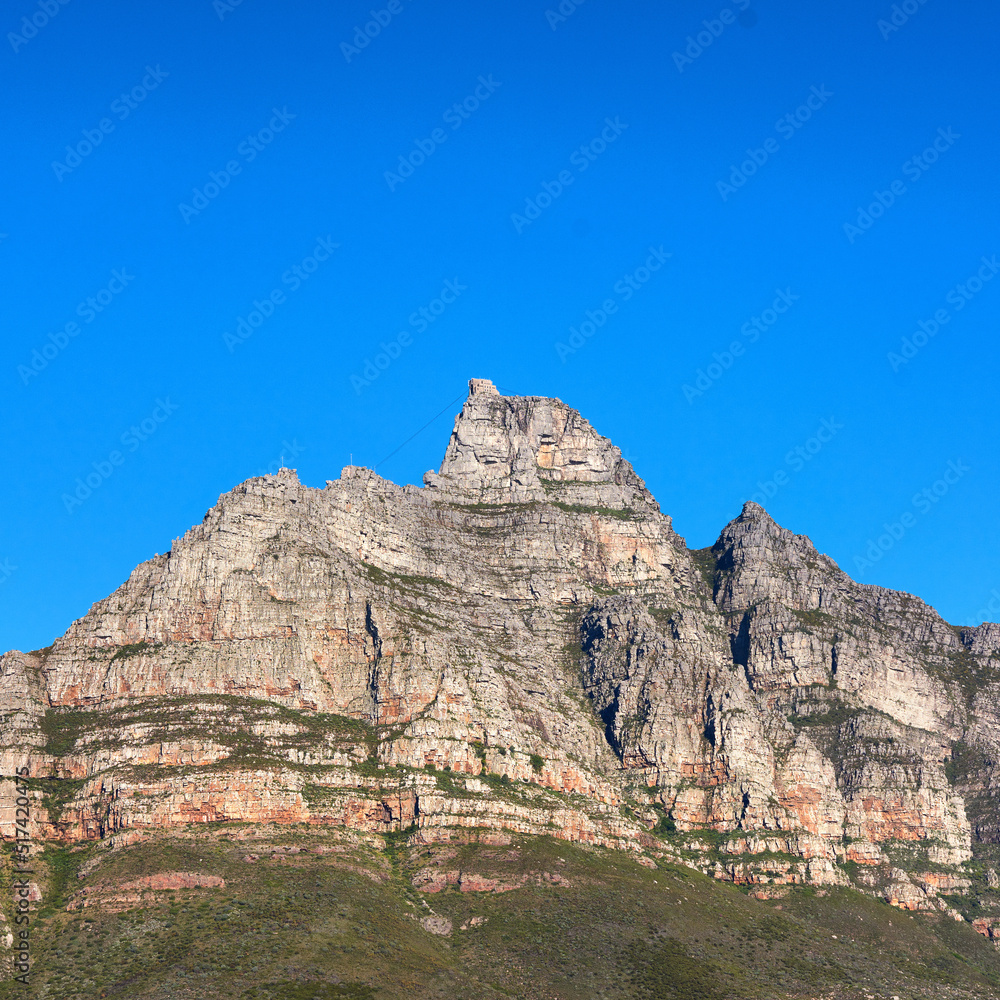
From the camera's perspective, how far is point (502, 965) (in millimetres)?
160000

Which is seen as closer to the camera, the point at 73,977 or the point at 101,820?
the point at 73,977

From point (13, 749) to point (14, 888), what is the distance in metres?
25.5

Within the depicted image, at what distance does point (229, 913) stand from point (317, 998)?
21166mm

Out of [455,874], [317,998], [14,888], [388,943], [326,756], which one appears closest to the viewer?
[317,998]

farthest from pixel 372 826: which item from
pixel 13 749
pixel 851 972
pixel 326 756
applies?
pixel 851 972

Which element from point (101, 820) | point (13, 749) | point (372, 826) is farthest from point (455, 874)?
point (13, 749)

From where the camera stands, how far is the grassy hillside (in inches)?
5851

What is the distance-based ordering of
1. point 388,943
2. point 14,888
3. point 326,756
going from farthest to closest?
point 326,756 < point 14,888 < point 388,943

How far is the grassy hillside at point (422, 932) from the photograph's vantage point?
14862 centimetres

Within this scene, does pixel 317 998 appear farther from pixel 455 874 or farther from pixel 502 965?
pixel 455 874

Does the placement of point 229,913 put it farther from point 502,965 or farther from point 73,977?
point 502,965

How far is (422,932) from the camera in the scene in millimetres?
165500

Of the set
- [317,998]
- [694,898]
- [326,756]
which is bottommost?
[317,998]

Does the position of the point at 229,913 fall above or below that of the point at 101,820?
below
